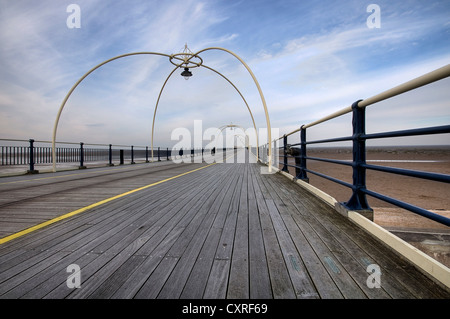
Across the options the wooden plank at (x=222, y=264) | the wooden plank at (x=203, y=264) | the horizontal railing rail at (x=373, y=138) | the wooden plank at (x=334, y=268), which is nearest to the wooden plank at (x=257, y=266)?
the wooden plank at (x=222, y=264)

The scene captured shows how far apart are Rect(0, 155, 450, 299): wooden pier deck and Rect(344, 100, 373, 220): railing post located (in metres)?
0.26

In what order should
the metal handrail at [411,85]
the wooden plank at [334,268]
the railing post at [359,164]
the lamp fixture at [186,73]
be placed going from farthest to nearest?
the lamp fixture at [186,73]
the railing post at [359,164]
the metal handrail at [411,85]
the wooden plank at [334,268]

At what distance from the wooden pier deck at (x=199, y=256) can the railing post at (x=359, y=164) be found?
263 millimetres

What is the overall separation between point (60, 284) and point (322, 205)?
3.30 metres

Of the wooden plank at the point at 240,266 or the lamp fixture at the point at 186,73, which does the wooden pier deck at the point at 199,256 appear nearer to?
the wooden plank at the point at 240,266

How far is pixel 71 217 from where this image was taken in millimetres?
2729

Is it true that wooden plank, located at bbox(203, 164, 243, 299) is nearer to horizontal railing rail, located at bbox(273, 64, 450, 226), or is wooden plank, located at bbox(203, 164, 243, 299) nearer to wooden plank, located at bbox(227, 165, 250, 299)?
wooden plank, located at bbox(227, 165, 250, 299)

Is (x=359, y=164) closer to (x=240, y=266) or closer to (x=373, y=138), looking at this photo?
(x=373, y=138)

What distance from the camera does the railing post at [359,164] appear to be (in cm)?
250

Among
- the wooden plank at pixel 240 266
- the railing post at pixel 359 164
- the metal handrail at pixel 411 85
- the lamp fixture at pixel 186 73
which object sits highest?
the lamp fixture at pixel 186 73

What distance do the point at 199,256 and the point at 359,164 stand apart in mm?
2096
